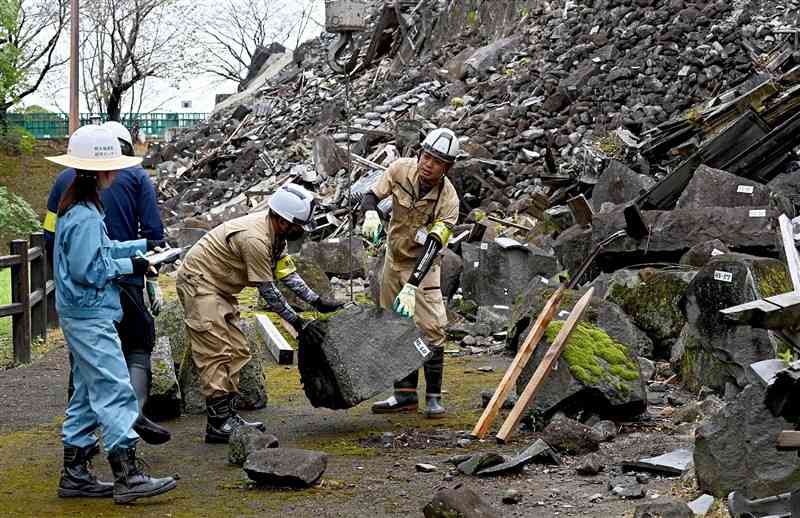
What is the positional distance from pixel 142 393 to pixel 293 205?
5.05ft

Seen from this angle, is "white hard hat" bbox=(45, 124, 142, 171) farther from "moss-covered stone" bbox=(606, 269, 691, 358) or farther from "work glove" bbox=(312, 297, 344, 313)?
"moss-covered stone" bbox=(606, 269, 691, 358)

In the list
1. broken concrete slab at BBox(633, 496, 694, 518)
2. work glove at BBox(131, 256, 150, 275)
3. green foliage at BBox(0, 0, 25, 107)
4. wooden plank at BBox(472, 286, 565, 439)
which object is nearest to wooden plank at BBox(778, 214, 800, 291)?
broken concrete slab at BBox(633, 496, 694, 518)

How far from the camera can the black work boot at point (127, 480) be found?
639 centimetres

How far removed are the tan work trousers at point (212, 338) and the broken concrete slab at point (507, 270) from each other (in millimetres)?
5979

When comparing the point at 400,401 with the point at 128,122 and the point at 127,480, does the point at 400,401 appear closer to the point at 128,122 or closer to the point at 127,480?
the point at 127,480

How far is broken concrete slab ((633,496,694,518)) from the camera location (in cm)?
546

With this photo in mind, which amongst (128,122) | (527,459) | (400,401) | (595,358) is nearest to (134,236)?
(400,401)

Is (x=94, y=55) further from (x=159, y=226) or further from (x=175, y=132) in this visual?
(x=159, y=226)

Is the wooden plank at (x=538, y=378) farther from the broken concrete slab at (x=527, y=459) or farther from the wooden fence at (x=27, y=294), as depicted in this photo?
the wooden fence at (x=27, y=294)

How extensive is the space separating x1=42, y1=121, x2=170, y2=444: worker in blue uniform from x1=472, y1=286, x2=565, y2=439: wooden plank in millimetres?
2110

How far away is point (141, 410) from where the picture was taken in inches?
286

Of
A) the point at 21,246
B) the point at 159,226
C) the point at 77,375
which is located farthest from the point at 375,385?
the point at 21,246

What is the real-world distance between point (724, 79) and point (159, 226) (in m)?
13.9

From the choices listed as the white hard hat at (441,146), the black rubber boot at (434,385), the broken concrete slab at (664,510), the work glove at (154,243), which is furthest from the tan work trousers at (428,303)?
the broken concrete slab at (664,510)
